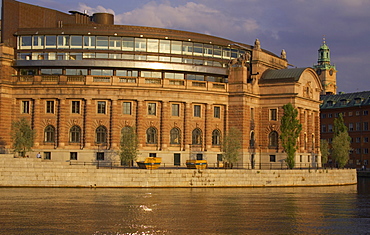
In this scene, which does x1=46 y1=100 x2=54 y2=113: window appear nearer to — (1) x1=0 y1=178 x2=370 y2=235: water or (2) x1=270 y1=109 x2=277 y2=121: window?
(1) x1=0 y1=178 x2=370 y2=235: water

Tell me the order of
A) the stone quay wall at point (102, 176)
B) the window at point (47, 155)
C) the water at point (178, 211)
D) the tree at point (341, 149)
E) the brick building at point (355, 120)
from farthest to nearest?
the brick building at point (355, 120)
the tree at point (341, 149)
the window at point (47, 155)
the stone quay wall at point (102, 176)
the water at point (178, 211)

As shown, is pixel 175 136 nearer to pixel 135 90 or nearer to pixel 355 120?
pixel 135 90

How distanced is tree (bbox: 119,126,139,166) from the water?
529 inches

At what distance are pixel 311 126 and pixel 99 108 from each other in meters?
41.2

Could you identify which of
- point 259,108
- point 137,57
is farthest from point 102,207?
point 259,108

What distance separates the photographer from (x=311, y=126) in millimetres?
111375

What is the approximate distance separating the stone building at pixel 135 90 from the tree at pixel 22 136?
4504 mm

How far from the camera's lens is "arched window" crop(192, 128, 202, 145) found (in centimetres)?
9719

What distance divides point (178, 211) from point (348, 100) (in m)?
115

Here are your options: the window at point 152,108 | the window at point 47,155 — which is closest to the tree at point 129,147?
the window at point 152,108

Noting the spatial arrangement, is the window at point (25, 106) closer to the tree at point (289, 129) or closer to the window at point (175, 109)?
the window at point (175, 109)

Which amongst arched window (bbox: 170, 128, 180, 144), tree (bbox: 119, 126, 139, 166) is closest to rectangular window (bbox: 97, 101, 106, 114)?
tree (bbox: 119, 126, 139, 166)

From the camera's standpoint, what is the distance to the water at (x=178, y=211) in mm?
42969

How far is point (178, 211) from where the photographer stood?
52.1 m
